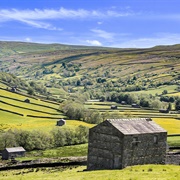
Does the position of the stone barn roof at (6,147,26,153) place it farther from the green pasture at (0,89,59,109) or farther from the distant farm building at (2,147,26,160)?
the green pasture at (0,89,59,109)

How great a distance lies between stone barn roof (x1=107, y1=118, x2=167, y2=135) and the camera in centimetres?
4799

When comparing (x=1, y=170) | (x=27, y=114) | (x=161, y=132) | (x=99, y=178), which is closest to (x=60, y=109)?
(x=27, y=114)

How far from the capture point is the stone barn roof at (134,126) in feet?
157

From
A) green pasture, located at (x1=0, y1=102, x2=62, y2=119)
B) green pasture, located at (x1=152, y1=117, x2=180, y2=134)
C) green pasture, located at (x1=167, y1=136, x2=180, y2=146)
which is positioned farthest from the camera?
green pasture, located at (x1=0, y1=102, x2=62, y2=119)

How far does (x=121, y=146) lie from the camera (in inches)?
1858

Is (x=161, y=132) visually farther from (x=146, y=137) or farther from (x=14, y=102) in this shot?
(x=14, y=102)

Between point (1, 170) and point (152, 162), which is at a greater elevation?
point (152, 162)

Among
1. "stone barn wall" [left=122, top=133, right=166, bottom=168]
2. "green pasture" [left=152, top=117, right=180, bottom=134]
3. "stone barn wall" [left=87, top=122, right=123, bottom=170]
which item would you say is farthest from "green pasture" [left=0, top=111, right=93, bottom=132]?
"stone barn wall" [left=122, top=133, right=166, bottom=168]

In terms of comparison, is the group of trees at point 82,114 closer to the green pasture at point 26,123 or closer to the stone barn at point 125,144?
the green pasture at point 26,123

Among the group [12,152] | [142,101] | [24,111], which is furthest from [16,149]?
[142,101]

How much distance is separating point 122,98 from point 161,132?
478ft

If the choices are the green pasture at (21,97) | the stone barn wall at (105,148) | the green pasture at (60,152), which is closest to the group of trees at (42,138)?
the green pasture at (60,152)

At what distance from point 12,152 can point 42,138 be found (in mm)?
11751

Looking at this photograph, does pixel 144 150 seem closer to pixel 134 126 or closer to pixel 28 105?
pixel 134 126
